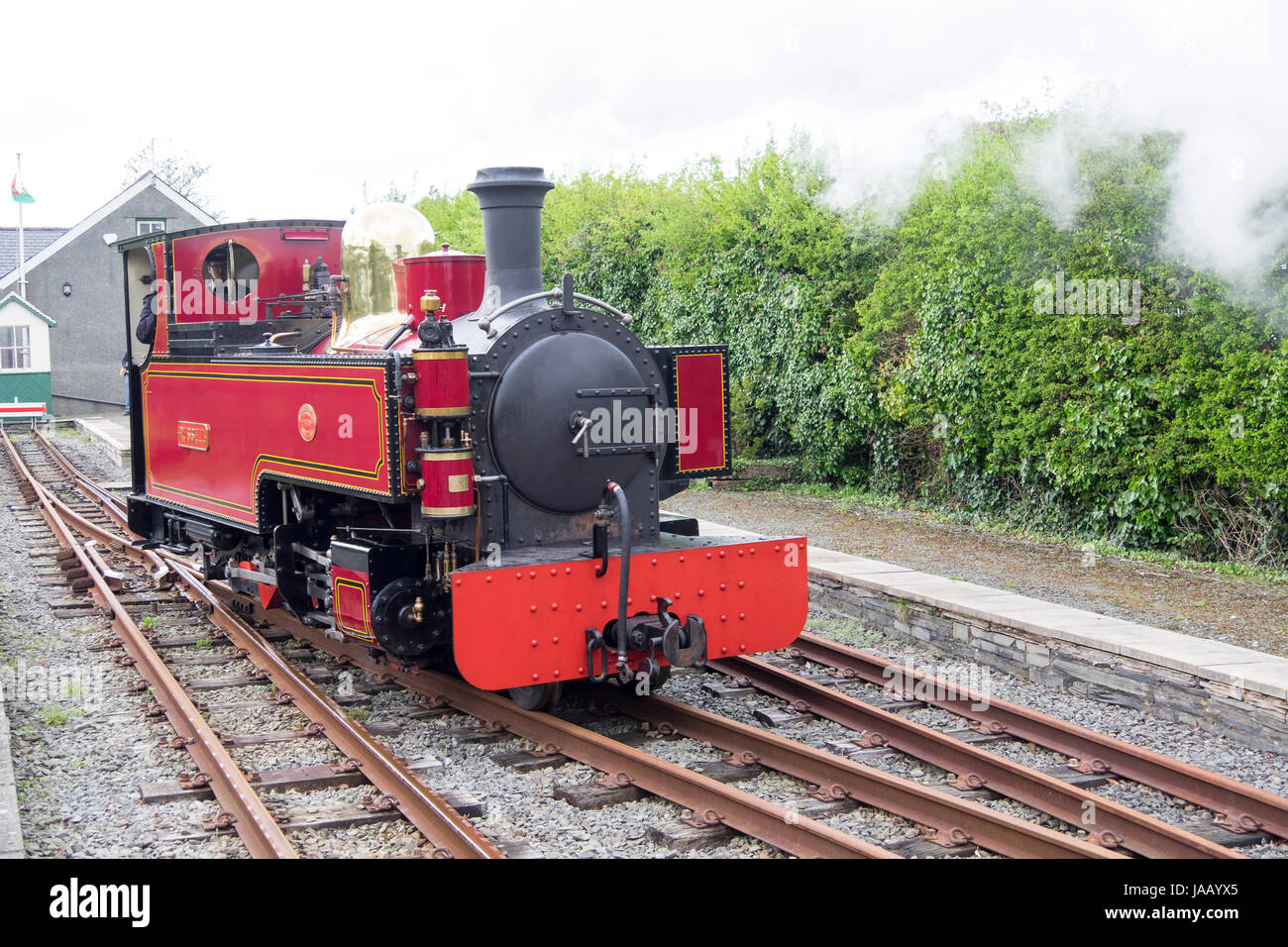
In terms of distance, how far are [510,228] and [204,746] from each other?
112 inches

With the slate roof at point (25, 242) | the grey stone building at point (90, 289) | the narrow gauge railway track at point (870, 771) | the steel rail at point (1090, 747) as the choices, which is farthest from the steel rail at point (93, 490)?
the slate roof at point (25, 242)

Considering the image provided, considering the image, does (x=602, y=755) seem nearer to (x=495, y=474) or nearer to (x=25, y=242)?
(x=495, y=474)

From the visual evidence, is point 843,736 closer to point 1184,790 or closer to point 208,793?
point 1184,790

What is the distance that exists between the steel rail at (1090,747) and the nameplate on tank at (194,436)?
412cm

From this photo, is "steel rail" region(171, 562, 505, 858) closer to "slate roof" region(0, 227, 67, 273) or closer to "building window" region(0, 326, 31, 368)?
"building window" region(0, 326, 31, 368)

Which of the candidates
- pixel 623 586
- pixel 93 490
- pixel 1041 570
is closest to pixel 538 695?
pixel 623 586

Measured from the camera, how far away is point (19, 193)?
98.4 ft

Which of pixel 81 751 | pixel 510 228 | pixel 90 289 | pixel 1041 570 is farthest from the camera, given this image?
pixel 90 289

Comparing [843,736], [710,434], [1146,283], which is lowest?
[843,736]

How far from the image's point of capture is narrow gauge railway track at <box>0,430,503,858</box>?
438cm

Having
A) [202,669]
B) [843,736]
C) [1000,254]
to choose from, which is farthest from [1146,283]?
[202,669]

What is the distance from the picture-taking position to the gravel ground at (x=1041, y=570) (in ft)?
24.5

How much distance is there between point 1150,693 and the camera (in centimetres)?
615

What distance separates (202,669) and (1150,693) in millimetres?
5341
